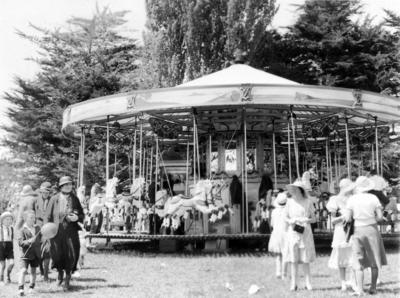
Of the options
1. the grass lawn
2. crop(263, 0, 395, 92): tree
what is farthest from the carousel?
crop(263, 0, 395, 92): tree

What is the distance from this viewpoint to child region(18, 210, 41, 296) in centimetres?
889

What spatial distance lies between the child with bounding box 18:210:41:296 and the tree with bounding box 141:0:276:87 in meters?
22.3

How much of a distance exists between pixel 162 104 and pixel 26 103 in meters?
20.8

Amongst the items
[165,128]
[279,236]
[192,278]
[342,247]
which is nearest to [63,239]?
[192,278]

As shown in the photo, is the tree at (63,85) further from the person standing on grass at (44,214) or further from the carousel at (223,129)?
the person standing on grass at (44,214)

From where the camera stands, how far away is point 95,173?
2977cm

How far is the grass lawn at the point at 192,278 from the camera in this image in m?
8.66

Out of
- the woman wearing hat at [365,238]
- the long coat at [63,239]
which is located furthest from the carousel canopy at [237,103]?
the woman wearing hat at [365,238]

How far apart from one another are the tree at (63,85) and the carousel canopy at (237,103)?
13166 millimetres

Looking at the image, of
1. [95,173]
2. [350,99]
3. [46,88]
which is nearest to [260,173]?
[350,99]

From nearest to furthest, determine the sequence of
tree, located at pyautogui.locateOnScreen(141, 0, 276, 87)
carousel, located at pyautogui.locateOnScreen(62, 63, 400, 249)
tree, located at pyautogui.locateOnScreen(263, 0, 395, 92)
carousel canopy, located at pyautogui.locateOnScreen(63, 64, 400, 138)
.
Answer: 1. carousel canopy, located at pyautogui.locateOnScreen(63, 64, 400, 138)
2. carousel, located at pyautogui.locateOnScreen(62, 63, 400, 249)
3. tree, located at pyautogui.locateOnScreen(141, 0, 276, 87)
4. tree, located at pyautogui.locateOnScreen(263, 0, 395, 92)

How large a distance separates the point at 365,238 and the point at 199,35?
950 inches

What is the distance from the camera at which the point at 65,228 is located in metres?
9.18

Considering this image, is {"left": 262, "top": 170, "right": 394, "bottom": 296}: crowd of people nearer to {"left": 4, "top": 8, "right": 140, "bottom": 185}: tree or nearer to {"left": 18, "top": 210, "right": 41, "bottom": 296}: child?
{"left": 18, "top": 210, "right": 41, "bottom": 296}: child
